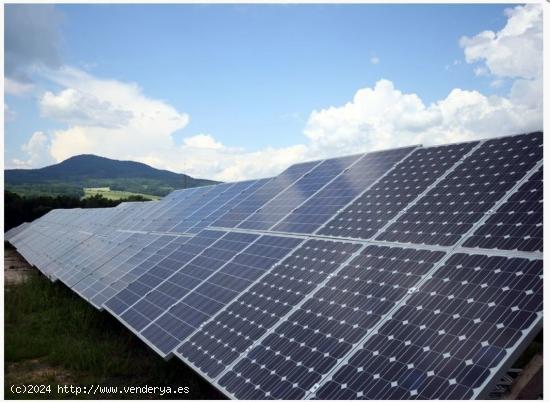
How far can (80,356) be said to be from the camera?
16.2 meters

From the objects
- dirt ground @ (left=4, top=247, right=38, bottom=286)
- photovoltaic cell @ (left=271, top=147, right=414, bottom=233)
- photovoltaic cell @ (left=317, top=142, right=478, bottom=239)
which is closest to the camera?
photovoltaic cell @ (left=317, top=142, right=478, bottom=239)

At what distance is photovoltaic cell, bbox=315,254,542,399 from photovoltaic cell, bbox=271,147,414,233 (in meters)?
5.90

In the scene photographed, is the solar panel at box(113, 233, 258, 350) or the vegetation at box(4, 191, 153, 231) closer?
the solar panel at box(113, 233, 258, 350)

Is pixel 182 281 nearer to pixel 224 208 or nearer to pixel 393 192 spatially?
pixel 393 192

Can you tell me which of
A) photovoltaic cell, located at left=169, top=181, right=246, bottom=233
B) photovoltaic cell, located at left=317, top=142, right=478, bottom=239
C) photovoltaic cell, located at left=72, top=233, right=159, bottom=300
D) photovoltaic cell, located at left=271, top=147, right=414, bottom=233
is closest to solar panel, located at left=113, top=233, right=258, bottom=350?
photovoltaic cell, located at left=271, top=147, right=414, bottom=233

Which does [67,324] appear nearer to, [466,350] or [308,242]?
[308,242]

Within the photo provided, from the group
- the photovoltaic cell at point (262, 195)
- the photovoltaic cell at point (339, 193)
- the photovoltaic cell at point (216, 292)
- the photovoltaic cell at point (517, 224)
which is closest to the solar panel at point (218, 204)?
the photovoltaic cell at point (262, 195)

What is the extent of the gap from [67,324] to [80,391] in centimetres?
710

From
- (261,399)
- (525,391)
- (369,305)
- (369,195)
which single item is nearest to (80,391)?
(261,399)

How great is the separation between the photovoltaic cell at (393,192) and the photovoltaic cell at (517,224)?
9.53ft

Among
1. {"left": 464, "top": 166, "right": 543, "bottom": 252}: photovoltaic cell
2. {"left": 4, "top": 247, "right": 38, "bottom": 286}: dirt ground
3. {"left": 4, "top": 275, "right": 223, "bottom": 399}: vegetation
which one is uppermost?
{"left": 464, "top": 166, "right": 543, "bottom": 252}: photovoltaic cell

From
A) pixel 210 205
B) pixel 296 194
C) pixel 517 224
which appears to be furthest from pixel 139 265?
pixel 517 224

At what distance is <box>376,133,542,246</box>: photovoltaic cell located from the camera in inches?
442

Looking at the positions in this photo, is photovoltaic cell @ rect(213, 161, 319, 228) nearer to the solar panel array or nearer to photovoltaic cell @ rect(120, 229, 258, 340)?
the solar panel array
